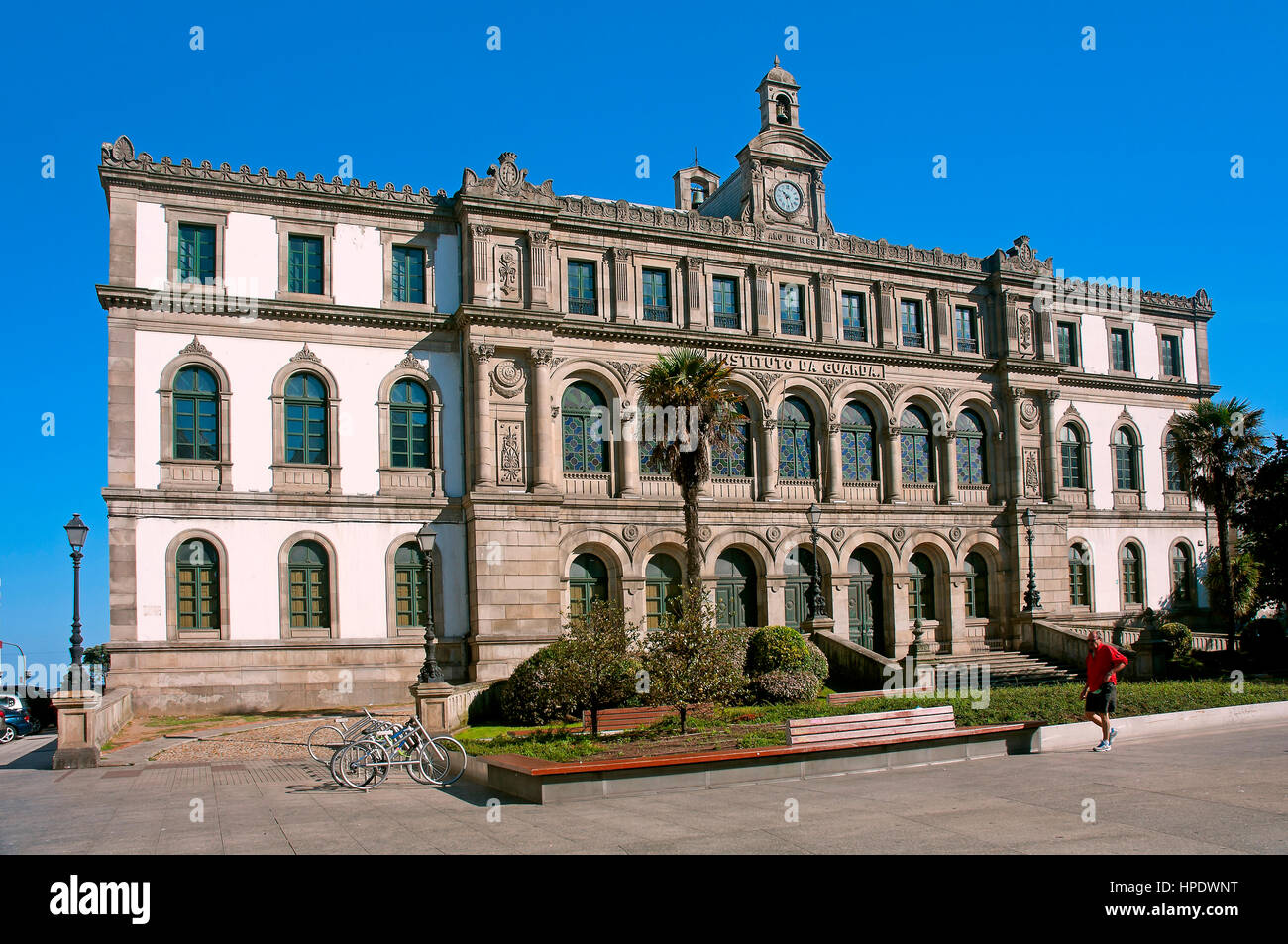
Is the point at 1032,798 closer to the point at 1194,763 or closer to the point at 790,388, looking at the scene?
the point at 1194,763

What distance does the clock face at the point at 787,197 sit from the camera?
36.5 m

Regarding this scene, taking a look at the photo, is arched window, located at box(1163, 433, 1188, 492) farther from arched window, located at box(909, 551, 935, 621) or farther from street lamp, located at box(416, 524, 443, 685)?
street lamp, located at box(416, 524, 443, 685)

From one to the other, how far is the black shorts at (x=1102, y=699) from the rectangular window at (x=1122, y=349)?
30.3 metres

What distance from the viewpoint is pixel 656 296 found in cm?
3409

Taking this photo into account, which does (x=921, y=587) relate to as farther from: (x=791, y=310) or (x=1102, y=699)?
(x=1102, y=699)

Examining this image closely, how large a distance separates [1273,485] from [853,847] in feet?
106

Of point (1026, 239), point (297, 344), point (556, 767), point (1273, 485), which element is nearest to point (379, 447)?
point (297, 344)

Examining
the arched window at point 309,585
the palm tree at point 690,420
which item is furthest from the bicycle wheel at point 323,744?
the palm tree at point 690,420

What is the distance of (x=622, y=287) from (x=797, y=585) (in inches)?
465

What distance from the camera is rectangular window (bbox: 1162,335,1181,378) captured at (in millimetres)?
44556

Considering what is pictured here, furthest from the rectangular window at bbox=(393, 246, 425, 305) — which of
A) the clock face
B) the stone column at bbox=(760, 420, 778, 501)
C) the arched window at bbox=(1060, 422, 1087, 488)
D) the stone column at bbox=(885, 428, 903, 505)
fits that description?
the arched window at bbox=(1060, 422, 1087, 488)

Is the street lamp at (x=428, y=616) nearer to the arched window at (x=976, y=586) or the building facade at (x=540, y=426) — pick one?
the building facade at (x=540, y=426)

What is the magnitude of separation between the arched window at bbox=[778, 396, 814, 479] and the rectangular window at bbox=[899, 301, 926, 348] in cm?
536

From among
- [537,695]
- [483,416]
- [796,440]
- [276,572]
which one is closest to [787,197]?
[796,440]
